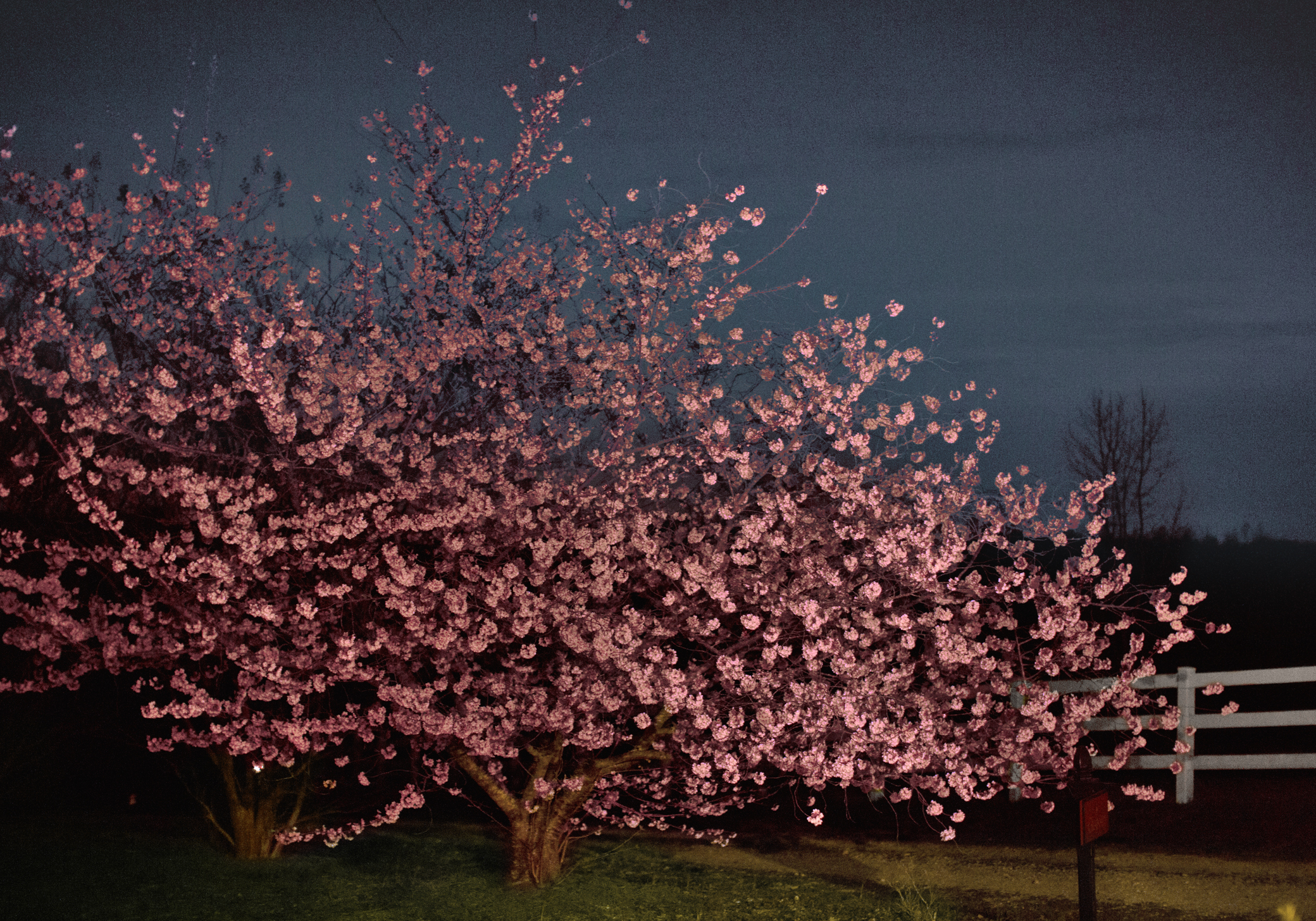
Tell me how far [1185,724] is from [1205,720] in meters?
0.24

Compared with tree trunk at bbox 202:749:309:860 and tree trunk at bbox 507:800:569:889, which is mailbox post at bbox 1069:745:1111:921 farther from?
tree trunk at bbox 202:749:309:860

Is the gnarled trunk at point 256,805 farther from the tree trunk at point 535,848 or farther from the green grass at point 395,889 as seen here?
the tree trunk at point 535,848

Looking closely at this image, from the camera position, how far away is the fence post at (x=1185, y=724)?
953 centimetres

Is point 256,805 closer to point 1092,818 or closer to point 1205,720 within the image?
point 1092,818

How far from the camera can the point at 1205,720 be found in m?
9.65

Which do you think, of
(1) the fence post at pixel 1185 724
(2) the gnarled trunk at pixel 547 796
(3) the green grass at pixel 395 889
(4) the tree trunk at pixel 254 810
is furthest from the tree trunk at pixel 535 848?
(1) the fence post at pixel 1185 724

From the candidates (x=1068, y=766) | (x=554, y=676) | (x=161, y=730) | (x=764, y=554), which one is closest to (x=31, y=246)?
(x=161, y=730)

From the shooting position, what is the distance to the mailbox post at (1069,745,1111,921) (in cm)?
497

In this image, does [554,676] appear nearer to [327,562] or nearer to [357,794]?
[327,562]

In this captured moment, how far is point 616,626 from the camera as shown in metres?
7.00

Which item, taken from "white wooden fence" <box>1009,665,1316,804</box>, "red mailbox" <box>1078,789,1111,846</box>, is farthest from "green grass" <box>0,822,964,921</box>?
"white wooden fence" <box>1009,665,1316,804</box>

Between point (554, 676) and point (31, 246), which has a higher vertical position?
point (31, 246)

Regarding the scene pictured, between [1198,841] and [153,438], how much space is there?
8.74 meters

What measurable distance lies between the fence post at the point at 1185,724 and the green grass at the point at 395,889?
11.1 feet
